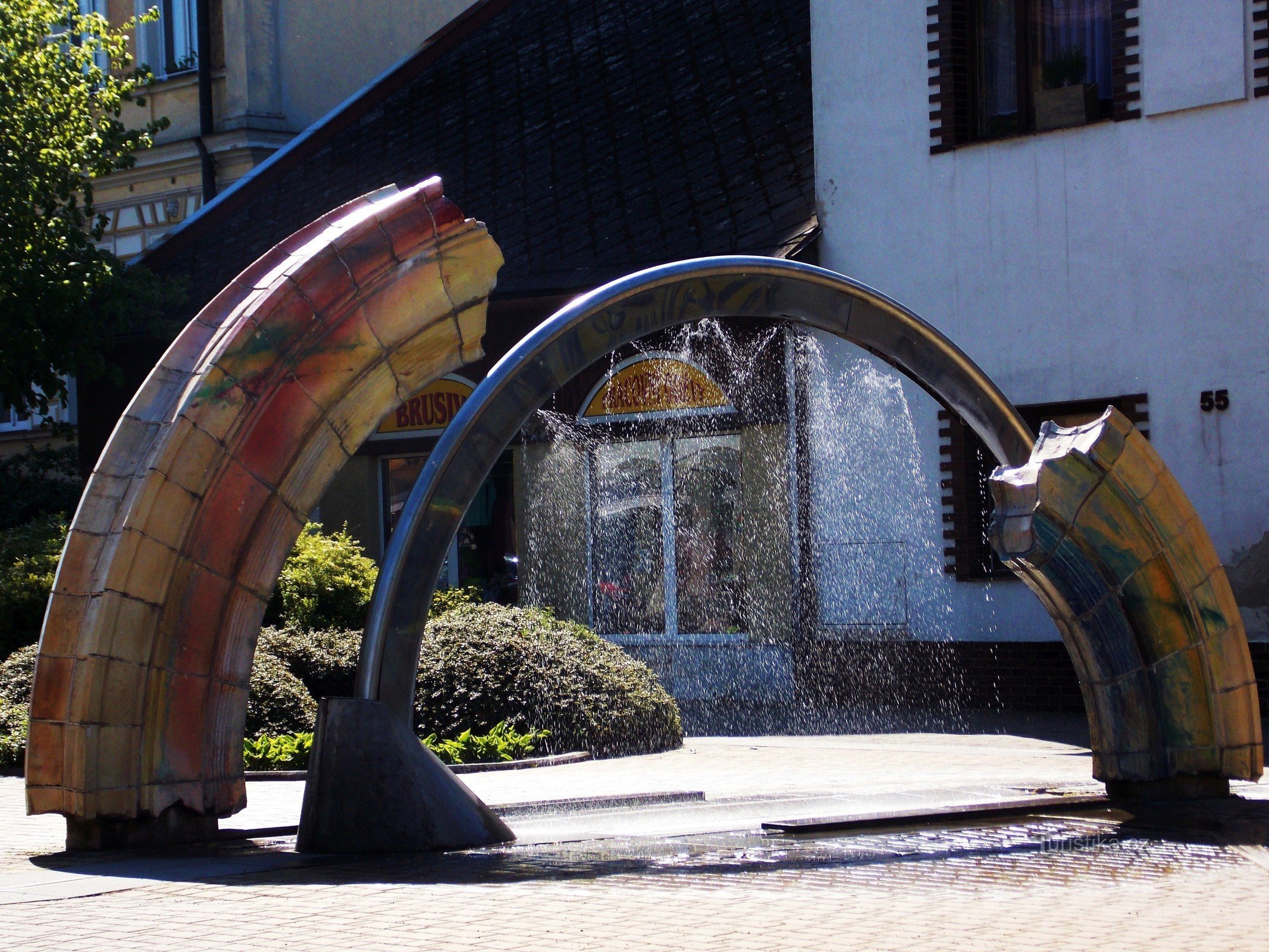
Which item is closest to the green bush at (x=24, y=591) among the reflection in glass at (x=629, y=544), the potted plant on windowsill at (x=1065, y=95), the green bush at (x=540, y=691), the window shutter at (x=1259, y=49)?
the green bush at (x=540, y=691)

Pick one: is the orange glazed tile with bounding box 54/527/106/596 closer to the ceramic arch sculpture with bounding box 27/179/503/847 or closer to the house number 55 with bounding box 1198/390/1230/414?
the ceramic arch sculpture with bounding box 27/179/503/847

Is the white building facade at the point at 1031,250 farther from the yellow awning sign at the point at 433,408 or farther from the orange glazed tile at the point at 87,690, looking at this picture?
the orange glazed tile at the point at 87,690

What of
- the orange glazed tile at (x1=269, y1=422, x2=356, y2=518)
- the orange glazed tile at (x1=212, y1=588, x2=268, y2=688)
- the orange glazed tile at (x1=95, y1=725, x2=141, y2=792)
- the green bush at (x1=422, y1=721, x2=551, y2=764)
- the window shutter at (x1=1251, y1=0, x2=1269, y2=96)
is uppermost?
the window shutter at (x1=1251, y1=0, x2=1269, y2=96)

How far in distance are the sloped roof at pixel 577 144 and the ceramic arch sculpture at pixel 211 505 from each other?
32.3ft

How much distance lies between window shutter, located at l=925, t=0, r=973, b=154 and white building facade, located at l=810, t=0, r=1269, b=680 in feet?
0.08

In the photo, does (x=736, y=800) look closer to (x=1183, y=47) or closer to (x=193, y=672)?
(x=193, y=672)

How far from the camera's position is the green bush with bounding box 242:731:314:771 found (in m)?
11.8

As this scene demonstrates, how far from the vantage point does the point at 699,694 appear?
709 inches

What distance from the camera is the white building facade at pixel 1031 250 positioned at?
15.2m

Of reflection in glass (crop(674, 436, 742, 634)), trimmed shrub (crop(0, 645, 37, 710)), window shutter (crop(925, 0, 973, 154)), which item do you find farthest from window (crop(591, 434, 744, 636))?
trimmed shrub (crop(0, 645, 37, 710))

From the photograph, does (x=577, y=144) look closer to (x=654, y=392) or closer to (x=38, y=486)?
(x=654, y=392)

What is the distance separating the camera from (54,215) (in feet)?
66.3

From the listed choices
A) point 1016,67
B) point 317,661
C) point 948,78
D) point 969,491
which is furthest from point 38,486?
point 1016,67

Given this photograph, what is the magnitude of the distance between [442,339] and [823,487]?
9.61 m
